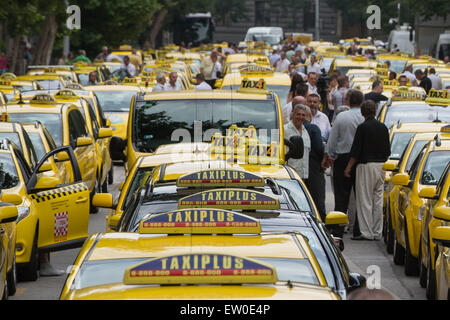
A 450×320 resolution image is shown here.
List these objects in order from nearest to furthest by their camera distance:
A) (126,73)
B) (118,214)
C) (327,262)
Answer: (327,262), (118,214), (126,73)

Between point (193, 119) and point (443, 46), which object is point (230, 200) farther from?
point (443, 46)

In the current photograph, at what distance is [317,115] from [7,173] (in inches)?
202

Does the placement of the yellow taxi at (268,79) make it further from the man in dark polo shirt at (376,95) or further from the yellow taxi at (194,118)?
the yellow taxi at (194,118)

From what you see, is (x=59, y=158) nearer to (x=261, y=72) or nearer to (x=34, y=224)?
(x=34, y=224)

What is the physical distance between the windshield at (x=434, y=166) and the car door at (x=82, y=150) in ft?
17.3

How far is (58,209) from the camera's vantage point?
10914 millimetres

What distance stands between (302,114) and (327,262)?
735cm

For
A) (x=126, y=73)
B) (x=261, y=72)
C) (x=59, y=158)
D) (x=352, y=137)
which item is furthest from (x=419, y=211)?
(x=126, y=73)

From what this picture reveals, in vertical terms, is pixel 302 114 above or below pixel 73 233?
above

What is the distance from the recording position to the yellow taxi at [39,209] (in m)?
10.5

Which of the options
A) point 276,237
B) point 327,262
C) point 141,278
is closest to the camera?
point 141,278

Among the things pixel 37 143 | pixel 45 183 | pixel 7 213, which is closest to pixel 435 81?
pixel 37 143

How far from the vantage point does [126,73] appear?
128 feet

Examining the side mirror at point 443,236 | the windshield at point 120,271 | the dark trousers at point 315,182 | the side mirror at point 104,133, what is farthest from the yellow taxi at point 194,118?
the windshield at point 120,271
